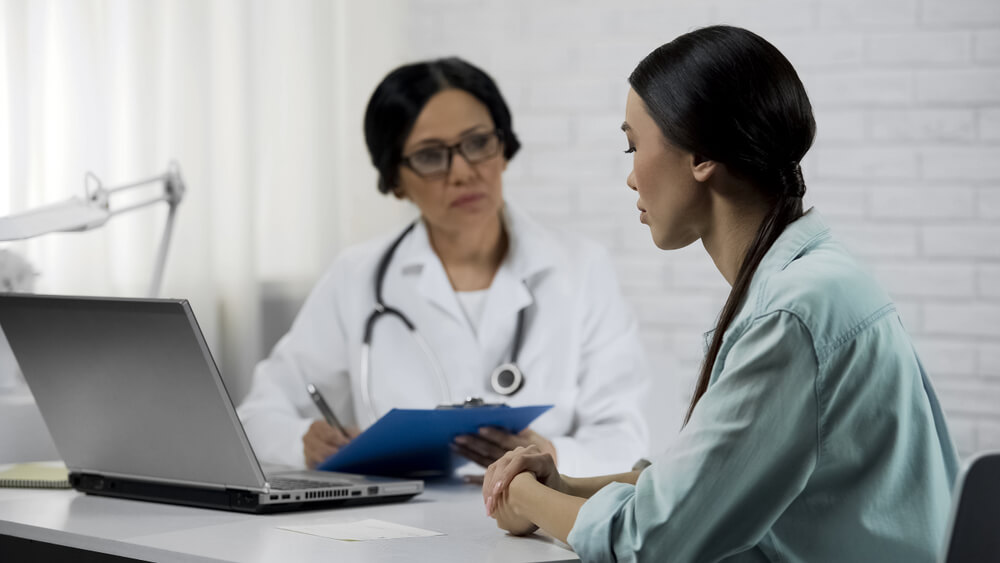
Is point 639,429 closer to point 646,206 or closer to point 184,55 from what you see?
point 646,206

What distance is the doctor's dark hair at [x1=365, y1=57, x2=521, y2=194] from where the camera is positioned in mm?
2188

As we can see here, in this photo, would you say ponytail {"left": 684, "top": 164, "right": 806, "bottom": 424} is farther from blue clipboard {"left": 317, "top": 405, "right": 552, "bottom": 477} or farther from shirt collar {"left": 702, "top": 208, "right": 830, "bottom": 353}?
blue clipboard {"left": 317, "top": 405, "right": 552, "bottom": 477}

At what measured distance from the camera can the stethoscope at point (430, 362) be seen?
202cm

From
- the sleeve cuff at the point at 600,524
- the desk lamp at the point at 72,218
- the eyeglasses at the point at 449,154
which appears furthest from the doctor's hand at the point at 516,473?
the eyeglasses at the point at 449,154

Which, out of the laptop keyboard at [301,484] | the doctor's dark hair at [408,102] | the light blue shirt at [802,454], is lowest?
the laptop keyboard at [301,484]

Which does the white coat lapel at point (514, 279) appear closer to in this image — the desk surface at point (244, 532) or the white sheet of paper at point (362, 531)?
the desk surface at point (244, 532)

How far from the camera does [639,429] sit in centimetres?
200

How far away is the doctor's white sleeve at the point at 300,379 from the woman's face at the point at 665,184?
0.93m

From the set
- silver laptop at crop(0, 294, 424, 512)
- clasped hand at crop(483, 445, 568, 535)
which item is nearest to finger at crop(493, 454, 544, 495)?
clasped hand at crop(483, 445, 568, 535)

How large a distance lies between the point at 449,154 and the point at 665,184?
1.05 metres

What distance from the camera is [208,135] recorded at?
2.53 metres

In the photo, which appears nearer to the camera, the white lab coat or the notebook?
the notebook

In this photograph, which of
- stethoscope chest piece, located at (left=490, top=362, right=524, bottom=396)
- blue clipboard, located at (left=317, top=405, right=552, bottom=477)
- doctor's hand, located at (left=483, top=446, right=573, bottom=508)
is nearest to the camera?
doctor's hand, located at (left=483, top=446, right=573, bottom=508)

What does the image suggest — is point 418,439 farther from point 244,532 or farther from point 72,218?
point 72,218
